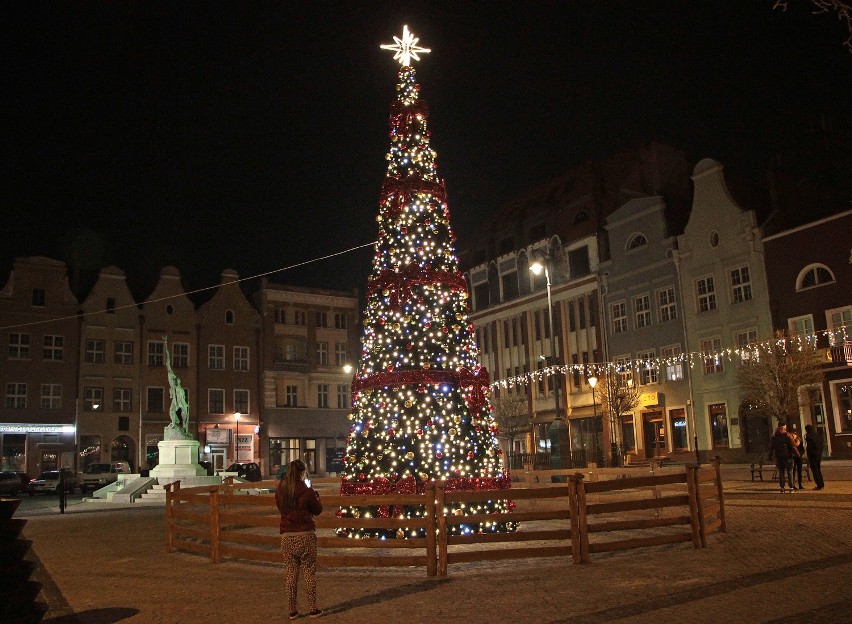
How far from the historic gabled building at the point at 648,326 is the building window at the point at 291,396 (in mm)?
25372

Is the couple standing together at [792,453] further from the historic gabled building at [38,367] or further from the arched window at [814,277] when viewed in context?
the historic gabled building at [38,367]

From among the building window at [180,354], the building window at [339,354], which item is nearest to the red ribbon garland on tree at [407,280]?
the building window at [180,354]

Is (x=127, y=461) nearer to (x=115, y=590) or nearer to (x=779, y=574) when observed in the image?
(x=115, y=590)

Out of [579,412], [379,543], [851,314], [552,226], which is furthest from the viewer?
[552,226]

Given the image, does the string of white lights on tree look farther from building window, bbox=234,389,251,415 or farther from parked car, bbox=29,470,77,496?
parked car, bbox=29,470,77,496

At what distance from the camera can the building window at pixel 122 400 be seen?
5241 centimetres

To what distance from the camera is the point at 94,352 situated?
52500 millimetres

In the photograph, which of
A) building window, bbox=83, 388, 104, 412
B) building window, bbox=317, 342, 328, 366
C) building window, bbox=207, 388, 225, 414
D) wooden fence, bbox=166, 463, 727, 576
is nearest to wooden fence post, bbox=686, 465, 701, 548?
wooden fence, bbox=166, 463, 727, 576

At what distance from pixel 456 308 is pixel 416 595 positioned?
7.09m

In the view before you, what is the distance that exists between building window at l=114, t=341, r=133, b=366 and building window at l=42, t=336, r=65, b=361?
11.4ft

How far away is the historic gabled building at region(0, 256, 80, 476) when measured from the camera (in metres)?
48.7

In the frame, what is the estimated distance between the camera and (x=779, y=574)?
9.51 meters

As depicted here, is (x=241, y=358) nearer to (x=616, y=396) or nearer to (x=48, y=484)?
(x=48, y=484)

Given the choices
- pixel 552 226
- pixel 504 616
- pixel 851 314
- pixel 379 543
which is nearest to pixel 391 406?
pixel 379 543
